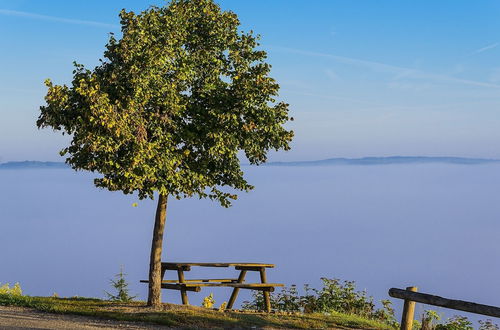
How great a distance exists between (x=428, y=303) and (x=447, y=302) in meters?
0.43

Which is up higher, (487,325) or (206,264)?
(206,264)

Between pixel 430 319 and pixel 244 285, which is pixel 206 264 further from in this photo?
pixel 430 319

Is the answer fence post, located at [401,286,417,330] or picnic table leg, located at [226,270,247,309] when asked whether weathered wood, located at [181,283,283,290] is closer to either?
picnic table leg, located at [226,270,247,309]

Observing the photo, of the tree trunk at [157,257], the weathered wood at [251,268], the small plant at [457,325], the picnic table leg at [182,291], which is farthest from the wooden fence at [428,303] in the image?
the tree trunk at [157,257]

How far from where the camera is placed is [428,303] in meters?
13.8

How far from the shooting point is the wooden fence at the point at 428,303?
1304 centimetres

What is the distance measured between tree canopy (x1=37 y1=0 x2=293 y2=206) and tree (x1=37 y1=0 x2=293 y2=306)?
29 mm

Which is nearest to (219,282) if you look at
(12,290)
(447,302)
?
(12,290)

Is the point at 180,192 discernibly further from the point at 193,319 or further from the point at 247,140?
the point at 193,319

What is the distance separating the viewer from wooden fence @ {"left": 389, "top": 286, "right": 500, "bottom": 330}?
13.0 metres

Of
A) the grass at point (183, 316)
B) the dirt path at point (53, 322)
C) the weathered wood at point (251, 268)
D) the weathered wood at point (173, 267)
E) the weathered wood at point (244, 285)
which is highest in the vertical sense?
the weathered wood at point (251, 268)

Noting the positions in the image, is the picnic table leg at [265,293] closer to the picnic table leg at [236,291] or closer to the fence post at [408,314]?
the picnic table leg at [236,291]

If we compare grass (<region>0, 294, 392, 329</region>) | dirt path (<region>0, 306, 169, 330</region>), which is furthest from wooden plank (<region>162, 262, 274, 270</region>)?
dirt path (<region>0, 306, 169, 330</region>)

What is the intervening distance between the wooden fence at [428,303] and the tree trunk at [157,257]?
784 centimetres
